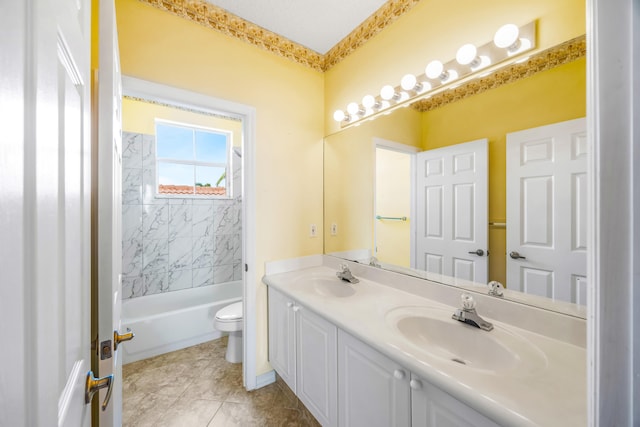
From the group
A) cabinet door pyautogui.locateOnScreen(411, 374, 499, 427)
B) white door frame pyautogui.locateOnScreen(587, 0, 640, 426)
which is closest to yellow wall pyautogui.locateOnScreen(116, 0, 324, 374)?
cabinet door pyautogui.locateOnScreen(411, 374, 499, 427)

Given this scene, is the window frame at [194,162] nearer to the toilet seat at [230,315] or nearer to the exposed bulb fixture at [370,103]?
the toilet seat at [230,315]

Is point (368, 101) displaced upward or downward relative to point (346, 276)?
upward

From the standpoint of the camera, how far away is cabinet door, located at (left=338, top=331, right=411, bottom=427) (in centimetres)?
92

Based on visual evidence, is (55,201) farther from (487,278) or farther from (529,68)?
(529,68)

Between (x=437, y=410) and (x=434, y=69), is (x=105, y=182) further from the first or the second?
(x=434, y=69)

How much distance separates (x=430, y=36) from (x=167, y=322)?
9.91ft

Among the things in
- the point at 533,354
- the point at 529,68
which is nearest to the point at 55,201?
the point at 533,354

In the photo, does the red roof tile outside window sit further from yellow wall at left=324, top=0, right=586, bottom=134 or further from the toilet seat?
yellow wall at left=324, top=0, right=586, bottom=134

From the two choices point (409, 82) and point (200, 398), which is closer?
point (409, 82)

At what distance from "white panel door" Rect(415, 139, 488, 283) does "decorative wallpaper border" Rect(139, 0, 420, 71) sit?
3.22 feet

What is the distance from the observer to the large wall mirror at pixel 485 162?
3.22 feet

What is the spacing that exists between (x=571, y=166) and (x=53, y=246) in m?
1.51

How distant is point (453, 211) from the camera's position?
134cm

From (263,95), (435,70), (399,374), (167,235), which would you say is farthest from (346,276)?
(167,235)
